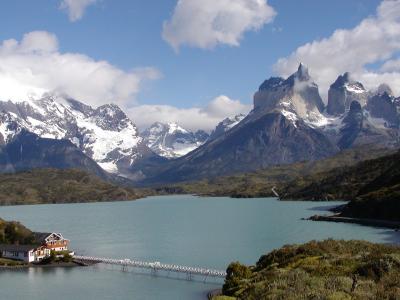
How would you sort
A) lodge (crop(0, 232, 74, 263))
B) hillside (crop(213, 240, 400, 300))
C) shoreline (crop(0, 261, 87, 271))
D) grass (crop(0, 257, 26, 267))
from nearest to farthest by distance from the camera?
1. hillside (crop(213, 240, 400, 300))
2. shoreline (crop(0, 261, 87, 271))
3. grass (crop(0, 257, 26, 267))
4. lodge (crop(0, 232, 74, 263))

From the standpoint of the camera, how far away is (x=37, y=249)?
326 ft

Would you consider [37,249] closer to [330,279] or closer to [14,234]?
[14,234]

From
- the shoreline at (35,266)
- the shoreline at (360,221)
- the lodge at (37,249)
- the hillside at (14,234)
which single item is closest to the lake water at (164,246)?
the shoreline at (35,266)

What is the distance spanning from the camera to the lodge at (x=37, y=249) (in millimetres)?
98125

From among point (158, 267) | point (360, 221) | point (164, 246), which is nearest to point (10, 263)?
point (158, 267)

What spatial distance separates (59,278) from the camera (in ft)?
274

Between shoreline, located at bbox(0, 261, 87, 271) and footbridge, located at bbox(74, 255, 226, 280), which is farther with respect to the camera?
shoreline, located at bbox(0, 261, 87, 271)

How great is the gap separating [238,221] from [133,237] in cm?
4363

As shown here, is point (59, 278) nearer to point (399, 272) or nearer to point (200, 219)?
point (399, 272)

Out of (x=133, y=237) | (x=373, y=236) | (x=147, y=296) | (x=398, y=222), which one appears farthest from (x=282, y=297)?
(x=398, y=222)

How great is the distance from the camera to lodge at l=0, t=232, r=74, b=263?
9812 cm

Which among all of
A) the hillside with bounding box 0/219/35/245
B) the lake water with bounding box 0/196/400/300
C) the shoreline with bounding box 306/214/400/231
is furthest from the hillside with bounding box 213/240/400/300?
the shoreline with bounding box 306/214/400/231

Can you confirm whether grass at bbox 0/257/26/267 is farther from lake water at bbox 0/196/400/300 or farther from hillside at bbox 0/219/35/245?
hillside at bbox 0/219/35/245

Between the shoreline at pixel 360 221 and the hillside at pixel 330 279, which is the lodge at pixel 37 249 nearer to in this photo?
the hillside at pixel 330 279
